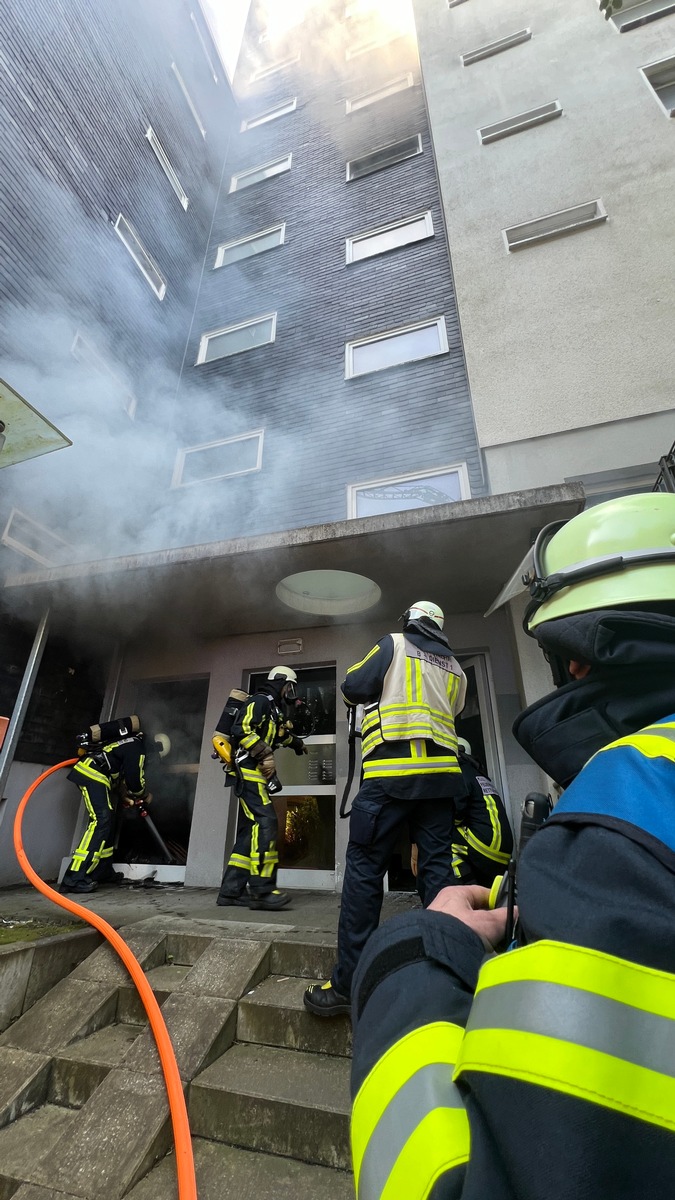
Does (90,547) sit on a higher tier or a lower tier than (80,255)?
lower

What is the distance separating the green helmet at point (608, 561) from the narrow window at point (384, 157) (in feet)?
38.2

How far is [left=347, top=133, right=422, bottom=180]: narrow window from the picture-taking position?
9.75 metres

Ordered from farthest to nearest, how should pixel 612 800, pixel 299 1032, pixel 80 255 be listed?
pixel 80 255 < pixel 299 1032 < pixel 612 800

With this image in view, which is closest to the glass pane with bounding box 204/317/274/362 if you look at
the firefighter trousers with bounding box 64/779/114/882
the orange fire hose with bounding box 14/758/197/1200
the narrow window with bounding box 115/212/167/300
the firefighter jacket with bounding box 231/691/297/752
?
the narrow window with bounding box 115/212/167/300

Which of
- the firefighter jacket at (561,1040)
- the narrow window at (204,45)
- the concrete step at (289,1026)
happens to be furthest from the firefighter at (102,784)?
the narrow window at (204,45)

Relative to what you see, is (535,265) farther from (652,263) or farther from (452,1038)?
(452,1038)

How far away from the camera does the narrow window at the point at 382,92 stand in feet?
35.9

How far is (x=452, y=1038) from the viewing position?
0.66 metres

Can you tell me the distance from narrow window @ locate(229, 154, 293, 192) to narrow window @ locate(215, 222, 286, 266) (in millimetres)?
1982

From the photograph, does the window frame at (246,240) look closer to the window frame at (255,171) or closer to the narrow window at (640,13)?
the window frame at (255,171)

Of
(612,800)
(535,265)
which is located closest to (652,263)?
(535,265)

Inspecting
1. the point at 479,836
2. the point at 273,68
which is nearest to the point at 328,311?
the point at 479,836

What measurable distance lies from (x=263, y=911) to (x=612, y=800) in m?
4.09

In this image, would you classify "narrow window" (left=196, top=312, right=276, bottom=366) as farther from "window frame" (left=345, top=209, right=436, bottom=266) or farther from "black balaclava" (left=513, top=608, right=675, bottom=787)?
"black balaclava" (left=513, top=608, right=675, bottom=787)
